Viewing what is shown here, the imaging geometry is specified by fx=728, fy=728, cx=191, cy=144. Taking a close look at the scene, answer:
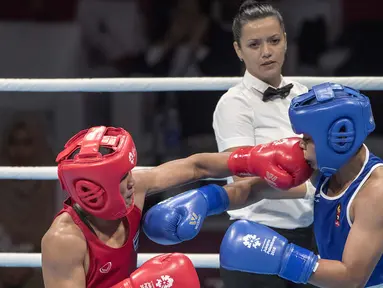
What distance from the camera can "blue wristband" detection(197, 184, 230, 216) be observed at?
6.84 feet

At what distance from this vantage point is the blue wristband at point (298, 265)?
73.2 inches

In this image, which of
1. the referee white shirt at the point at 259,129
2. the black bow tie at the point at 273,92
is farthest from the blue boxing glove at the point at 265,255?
the black bow tie at the point at 273,92

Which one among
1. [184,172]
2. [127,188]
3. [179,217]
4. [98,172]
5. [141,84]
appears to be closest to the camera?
[98,172]

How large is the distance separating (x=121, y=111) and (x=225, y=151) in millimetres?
1950

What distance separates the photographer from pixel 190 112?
3.98m

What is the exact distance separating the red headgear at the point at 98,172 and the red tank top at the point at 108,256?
0.24ft

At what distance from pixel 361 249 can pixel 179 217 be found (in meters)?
0.49

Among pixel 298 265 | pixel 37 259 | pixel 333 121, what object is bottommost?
pixel 37 259

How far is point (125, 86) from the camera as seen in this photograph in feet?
8.39

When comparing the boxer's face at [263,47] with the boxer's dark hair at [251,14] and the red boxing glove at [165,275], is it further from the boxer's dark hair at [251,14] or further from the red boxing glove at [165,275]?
the red boxing glove at [165,275]

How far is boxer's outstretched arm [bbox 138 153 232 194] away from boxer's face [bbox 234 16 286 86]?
31 centimetres

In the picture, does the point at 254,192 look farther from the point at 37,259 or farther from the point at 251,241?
the point at 37,259

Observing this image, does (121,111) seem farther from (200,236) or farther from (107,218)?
(107,218)

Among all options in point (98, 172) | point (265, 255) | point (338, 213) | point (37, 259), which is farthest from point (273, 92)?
point (37, 259)
